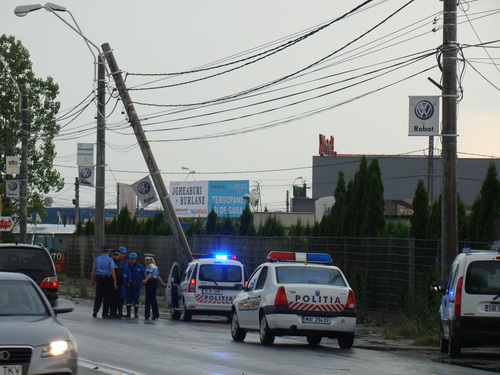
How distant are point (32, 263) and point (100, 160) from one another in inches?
491

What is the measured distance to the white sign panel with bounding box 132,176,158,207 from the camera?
32.6 meters

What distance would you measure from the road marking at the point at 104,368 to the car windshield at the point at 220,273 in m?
11.7

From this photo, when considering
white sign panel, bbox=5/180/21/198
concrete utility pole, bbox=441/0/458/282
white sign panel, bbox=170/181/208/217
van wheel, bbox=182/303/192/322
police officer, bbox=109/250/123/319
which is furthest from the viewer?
white sign panel, bbox=170/181/208/217

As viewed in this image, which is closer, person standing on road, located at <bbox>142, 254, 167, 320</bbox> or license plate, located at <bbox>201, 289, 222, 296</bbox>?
license plate, located at <bbox>201, 289, 222, 296</bbox>

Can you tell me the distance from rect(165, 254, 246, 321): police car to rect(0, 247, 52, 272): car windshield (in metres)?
5.24

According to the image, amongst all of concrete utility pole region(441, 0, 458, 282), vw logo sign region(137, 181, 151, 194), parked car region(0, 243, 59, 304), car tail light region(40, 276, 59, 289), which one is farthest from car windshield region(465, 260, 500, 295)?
vw logo sign region(137, 181, 151, 194)

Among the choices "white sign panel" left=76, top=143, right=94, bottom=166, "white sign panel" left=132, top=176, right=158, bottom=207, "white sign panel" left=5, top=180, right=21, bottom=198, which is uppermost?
"white sign panel" left=76, top=143, right=94, bottom=166

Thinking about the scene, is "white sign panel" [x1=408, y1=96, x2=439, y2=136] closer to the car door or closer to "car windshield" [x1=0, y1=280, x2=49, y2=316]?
"car windshield" [x1=0, y1=280, x2=49, y2=316]

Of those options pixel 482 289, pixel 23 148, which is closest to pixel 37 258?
pixel 482 289

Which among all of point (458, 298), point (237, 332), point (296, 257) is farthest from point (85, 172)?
point (458, 298)

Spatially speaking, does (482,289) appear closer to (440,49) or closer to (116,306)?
(440,49)

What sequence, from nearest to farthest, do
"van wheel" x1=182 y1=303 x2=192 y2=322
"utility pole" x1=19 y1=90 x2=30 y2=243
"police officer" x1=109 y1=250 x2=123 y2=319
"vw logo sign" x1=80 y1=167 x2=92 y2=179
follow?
"van wheel" x1=182 y1=303 x2=192 y2=322, "police officer" x1=109 y1=250 x2=123 y2=319, "vw logo sign" x1=80 y1=167 x2=92 y2=179, "utility pole" x1=19 y1=90 x2=30 y2=243

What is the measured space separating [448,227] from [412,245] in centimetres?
491

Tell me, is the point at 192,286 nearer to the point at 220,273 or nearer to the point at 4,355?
the point at 220,273
